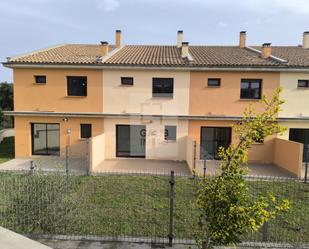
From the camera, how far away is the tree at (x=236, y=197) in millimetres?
3371

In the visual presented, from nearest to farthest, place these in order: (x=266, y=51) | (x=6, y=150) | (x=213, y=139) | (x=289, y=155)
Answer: (x=289, y=155), (x=213, y=139), (x=266, y=51), (x=6, y=150)

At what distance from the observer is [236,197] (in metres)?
3.49

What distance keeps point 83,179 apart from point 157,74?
7396mm

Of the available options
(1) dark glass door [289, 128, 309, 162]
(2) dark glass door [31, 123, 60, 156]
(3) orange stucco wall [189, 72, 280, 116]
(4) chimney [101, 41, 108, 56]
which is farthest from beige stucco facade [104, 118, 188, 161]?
(1) dark glass door [289, 128, 309, 162]

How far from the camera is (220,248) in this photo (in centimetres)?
481

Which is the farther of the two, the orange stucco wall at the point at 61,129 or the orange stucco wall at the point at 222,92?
the orange stucco wall at the point at 61,129

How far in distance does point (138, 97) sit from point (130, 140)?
8.90ft

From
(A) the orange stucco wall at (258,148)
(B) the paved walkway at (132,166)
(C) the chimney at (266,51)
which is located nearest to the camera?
(B) the paved walkway at (132,166)

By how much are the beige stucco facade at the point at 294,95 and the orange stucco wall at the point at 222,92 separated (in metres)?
0.50

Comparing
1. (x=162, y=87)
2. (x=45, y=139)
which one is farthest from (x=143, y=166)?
(x=45, y=139)

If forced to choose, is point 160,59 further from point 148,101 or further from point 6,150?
point 6,150

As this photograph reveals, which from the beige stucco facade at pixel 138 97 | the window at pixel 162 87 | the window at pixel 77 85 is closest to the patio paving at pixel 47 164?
the beige stucco facade at pixel 138 97

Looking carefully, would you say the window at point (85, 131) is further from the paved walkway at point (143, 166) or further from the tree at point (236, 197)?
the tree at point (236, 197)

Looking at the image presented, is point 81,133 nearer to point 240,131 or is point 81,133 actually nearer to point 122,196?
point 122,196
